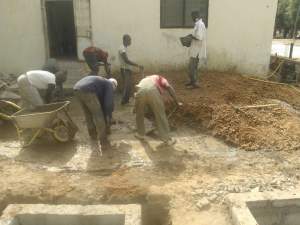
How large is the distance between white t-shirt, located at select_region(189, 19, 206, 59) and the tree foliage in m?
31.2

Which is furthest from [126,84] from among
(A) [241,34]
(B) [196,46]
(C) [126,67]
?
(A) [241,34]

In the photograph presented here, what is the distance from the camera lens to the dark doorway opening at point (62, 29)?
11.9 metres

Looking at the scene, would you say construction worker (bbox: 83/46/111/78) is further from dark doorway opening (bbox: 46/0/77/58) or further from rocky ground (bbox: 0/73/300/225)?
dark doorway opening (bbox: 46/0/77/58)

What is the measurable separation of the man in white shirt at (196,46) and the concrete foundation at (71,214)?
5150mm

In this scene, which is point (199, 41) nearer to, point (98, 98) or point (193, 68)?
point (193, 68)

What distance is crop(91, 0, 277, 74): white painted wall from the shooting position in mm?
10305

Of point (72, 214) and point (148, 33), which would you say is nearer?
point (72, 214)

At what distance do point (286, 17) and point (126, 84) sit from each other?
35370 mm

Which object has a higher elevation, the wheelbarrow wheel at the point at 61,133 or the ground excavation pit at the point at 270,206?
the wheelbarrow wheel at the point at 61,133

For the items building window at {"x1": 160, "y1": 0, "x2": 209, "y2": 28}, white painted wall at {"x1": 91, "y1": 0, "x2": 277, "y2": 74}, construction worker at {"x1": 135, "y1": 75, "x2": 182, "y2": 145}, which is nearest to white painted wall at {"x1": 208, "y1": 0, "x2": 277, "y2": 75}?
white painted wall at {"x1": 91, "y1": 0, "x2": 277, "y2": 74}

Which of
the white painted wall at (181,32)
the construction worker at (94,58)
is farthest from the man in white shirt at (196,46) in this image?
the construction worker at (94,58)

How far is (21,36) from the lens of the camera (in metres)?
10.6

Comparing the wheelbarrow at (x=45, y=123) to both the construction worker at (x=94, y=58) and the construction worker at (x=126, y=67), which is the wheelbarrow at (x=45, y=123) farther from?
the construction worker at (x=126, y=67)

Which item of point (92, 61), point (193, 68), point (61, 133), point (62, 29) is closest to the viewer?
point (61, 133)
